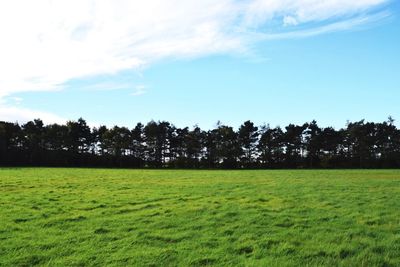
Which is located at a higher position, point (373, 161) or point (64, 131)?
point (64, 131)

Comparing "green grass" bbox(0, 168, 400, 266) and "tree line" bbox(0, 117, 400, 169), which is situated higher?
"tree line" bbox(0, 117, 400, 169)

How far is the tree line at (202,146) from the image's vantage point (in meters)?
113

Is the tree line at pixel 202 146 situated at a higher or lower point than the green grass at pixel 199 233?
higher

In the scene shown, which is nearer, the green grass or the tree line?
the green grass

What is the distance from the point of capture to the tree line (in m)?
113

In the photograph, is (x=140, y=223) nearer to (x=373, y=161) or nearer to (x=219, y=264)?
(x=219, y=264)

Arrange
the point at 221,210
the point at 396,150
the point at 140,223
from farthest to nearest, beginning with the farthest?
the point at 396,150
the point at 221,210
the point at 140,223

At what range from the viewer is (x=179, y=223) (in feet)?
46.3

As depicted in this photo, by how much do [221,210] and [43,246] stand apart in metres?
8.35

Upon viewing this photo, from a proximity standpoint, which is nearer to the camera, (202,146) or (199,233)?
(199,233)

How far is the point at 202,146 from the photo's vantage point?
12225 cm

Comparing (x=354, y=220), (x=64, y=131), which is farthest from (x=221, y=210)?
(x=64, y=131)

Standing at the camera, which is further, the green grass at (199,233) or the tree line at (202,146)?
the tree line at (202,146)

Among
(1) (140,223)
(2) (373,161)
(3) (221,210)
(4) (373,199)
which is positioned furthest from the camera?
(2) (373,161)
